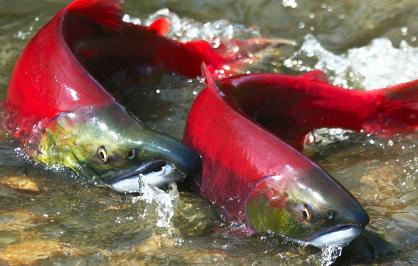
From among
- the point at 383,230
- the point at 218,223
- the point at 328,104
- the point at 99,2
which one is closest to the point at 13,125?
the point at 99,2

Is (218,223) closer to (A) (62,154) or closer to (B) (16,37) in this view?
(A) (62,154)

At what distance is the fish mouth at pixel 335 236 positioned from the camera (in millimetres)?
3205

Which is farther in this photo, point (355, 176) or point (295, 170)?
point (355, 176)

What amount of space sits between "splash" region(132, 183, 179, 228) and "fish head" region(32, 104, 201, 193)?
5cm

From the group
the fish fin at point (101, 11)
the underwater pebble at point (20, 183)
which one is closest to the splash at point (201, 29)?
the fish fin at point (101, 11)

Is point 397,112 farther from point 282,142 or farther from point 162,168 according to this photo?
point 162,168

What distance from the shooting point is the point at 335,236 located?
Answer: 3.26m

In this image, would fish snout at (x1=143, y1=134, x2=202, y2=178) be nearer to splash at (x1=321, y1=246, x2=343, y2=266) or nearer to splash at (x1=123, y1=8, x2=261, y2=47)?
splash at (x1=321, y1=246, x2=343, y2=266)

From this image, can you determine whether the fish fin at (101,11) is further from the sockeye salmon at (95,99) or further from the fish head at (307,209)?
the fish head at (307,209)

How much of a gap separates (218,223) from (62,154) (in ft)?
3.04

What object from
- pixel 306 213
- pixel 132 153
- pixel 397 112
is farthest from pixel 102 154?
pixel 397 112

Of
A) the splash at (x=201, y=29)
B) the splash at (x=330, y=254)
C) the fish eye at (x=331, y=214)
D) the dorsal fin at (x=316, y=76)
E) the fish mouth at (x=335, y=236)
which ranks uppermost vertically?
the splash at (x=201, y=29)

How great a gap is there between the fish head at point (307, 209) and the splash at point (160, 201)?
0.38 m

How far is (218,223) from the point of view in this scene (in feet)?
12.1
